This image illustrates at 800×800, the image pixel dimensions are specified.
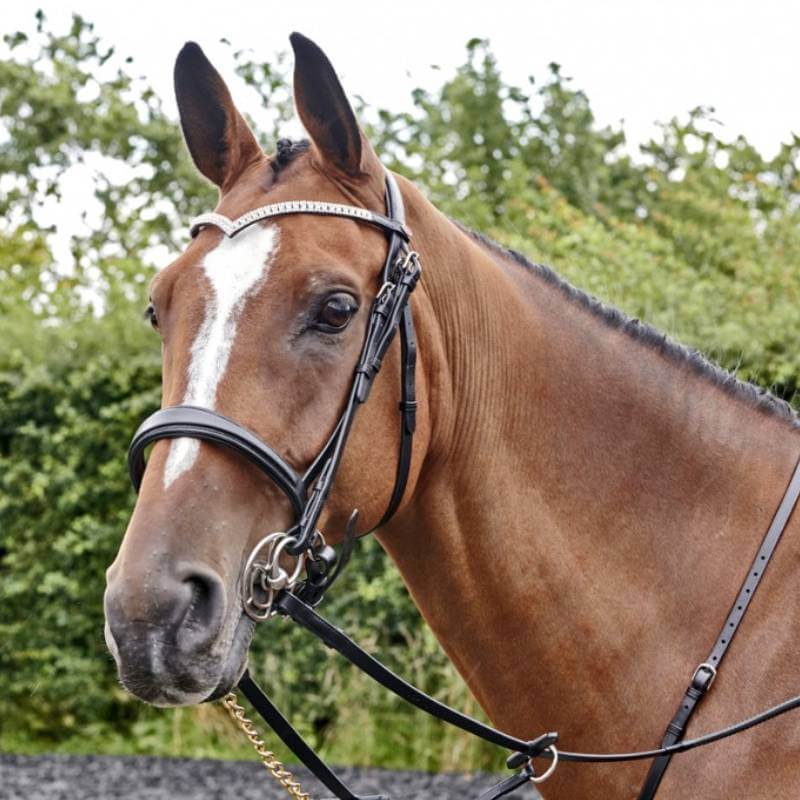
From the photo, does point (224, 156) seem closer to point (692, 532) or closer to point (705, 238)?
point (692, 532)

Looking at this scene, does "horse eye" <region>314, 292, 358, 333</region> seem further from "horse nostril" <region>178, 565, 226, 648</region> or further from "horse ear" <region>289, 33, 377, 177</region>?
"horse nostril" <region>178, 565, 226, 648</region>

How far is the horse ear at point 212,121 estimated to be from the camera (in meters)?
2.73

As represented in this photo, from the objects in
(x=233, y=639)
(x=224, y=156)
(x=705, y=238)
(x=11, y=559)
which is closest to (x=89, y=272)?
(x=11, y=559)

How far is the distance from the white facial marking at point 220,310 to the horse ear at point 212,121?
1.30 feet

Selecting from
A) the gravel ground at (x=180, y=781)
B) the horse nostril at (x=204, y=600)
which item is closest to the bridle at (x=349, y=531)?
the horse nostril at (x=204, y=600)

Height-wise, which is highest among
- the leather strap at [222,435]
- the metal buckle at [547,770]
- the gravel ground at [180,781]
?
the leather strap at [222,435]

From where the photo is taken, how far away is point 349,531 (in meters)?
2.40

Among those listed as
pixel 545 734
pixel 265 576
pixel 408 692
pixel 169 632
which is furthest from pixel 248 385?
pixel 545 734

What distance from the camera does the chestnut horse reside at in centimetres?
229

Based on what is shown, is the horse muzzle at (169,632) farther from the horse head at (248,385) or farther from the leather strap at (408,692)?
the leather strap at (408,692)

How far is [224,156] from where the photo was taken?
277cm

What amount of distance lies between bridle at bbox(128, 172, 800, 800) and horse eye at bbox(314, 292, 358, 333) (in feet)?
0.24

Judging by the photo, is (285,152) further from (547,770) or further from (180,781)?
(180,781)

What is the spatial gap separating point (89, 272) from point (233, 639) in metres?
9.79
